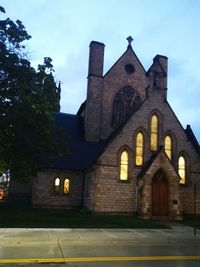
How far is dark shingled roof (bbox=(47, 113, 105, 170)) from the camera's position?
28.7 m

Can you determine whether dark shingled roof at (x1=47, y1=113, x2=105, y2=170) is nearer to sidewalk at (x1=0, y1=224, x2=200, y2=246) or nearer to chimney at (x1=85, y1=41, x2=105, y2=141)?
chimney at (x1=85, y1=41, x2=105, y2=141)

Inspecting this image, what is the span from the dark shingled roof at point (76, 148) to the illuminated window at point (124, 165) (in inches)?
97.0

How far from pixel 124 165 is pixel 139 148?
6.57 feet

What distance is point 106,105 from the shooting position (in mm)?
34562

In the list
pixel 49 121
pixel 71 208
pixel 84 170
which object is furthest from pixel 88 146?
pixel 49 121

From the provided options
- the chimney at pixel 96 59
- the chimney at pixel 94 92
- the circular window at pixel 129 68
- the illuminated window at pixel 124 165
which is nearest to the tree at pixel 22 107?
the illuminated window at pixel 124 165

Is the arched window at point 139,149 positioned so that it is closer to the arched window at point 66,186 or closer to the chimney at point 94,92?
the arched window at point 66,186

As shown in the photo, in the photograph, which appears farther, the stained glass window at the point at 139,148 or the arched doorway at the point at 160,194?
the stained glass window at the point at 139,148

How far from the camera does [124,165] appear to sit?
2597 cm

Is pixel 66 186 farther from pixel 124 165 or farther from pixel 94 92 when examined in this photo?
pixel 94 92

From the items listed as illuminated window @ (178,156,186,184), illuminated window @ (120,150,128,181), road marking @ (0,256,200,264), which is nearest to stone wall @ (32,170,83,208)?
illuminated window @ (120,150,128,181)

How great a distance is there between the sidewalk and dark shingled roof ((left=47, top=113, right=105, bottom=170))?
11347mm

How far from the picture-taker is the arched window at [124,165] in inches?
1014

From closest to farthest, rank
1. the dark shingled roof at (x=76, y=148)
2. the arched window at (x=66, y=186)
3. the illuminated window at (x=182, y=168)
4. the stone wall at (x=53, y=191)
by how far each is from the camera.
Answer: the illuminated window at (x=182, y=168) → the stone wall at (x=53, y=191) → the arched window at (x=66, y=186) → the dark shingled roof at (x=76, y=148)
